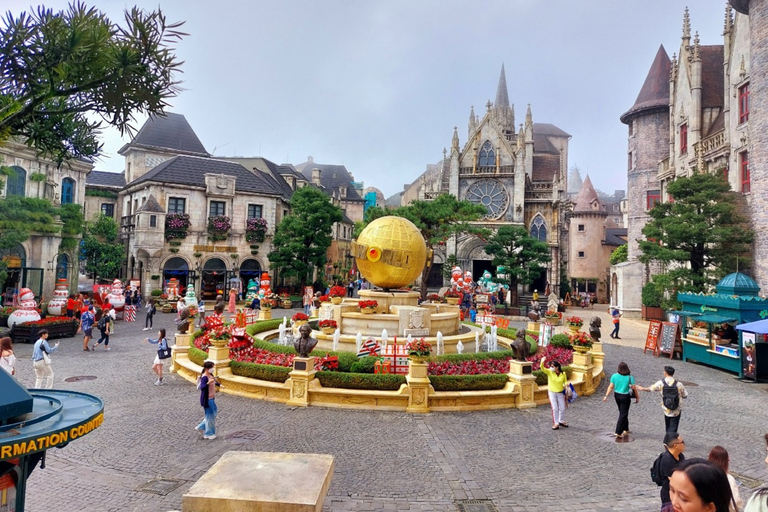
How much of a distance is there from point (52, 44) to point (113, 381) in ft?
34.9

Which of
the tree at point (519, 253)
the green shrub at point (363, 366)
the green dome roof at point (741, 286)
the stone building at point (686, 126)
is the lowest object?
the green shrub at point (363, 366)

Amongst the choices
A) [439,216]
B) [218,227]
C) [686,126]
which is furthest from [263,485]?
[686,126]

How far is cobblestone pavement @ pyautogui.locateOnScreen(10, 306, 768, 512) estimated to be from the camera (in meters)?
6.94

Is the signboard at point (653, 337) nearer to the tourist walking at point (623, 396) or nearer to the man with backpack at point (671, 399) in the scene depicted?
the tourist walking at point (623, 396)

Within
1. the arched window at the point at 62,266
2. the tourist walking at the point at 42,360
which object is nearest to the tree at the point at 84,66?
the tourist walking at the point at 42,360

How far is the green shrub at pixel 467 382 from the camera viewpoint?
38.5ft

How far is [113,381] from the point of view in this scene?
13625 mm

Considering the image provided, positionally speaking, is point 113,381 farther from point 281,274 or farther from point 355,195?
point 355,195

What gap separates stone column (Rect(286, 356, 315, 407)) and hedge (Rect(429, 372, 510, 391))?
126 inches

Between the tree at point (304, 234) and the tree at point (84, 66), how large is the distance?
30559mm

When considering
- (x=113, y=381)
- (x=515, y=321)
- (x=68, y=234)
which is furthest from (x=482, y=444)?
(x=68, y=234)

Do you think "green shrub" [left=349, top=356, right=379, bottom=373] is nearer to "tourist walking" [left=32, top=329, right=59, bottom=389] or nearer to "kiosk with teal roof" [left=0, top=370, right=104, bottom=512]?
"tourist walking" [left=32, top=329, right=59, bottom=389]

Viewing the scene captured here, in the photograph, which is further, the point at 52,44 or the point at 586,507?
the point at 586,507

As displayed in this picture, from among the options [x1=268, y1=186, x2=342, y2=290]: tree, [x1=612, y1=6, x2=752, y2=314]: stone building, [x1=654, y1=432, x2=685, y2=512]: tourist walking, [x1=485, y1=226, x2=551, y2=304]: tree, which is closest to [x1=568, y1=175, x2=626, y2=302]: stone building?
[x1=612, y1=6, x2=752, y2=314]: stone building
